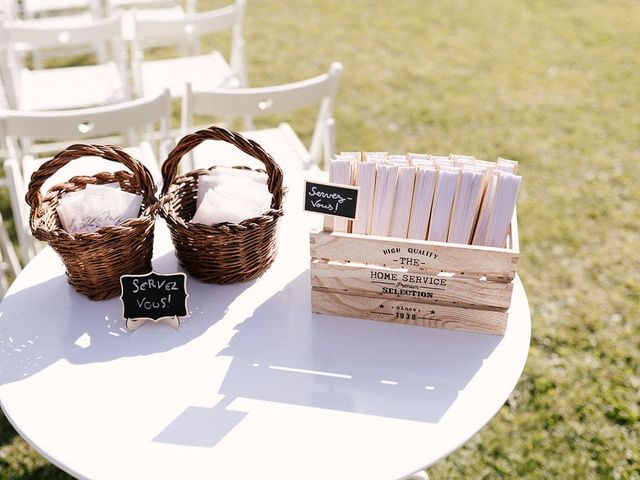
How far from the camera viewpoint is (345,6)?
22.0 ft

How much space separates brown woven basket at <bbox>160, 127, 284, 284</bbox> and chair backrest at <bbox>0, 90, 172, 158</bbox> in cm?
78

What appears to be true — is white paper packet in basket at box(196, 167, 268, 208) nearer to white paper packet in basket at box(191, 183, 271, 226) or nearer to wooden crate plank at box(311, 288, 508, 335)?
white paper packet in basket at box(191, 183, 271, 226)

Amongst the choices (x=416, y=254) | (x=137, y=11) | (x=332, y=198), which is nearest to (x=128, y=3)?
(x=137, y=11)

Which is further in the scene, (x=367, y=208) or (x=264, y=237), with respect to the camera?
(x=264, y=237)

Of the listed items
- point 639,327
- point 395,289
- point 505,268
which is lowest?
point 639,327

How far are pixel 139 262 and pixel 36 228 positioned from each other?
28 cm

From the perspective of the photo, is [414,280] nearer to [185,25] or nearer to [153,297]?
[153,297]

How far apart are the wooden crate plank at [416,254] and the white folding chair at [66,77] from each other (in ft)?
8.03

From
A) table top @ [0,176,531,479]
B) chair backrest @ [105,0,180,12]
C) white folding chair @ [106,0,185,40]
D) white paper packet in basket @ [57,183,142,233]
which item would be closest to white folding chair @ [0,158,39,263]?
table top @ [0,176,531,479]

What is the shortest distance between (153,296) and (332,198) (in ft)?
1.71

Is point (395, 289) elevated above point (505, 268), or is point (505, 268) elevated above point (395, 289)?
point (505, 268)

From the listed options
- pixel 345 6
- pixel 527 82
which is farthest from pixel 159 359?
pixel 345 6

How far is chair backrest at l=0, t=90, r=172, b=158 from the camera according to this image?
2.43 meters

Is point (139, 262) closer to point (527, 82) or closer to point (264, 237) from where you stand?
point (264, 237)
